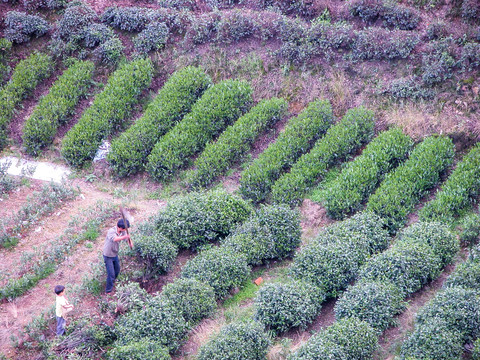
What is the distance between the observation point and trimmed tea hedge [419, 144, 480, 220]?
14.1 m

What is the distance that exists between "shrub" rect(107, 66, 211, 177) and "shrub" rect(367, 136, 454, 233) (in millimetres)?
7016

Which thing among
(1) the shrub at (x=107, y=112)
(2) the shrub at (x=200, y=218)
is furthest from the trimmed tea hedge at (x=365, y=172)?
(1) the shrub at (x=107, y=112)

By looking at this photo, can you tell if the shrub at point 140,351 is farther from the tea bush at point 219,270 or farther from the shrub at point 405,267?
the shrub at point 405,267

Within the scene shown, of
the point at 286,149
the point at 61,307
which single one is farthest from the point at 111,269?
the point at 286,149

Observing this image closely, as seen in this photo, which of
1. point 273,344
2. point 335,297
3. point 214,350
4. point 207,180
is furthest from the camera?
point 207,180

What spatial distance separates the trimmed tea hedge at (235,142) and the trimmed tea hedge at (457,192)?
568 centimetres

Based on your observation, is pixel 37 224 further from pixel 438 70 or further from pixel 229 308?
pixel 438 70

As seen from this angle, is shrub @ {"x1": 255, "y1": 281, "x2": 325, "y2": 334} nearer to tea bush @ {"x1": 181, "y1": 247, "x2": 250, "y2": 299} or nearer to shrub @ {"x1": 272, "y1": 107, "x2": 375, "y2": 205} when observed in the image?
tea bush @ {"x1": 181, "y1": 247, "x2": 250, "y2": 299}

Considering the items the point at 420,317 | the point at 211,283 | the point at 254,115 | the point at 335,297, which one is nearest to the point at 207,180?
the point at 254,115

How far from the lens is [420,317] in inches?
446

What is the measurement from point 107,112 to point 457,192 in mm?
10981

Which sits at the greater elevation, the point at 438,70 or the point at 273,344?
the point at 438,70

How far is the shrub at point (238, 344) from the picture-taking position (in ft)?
35.9

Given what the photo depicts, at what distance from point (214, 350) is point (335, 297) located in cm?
327
